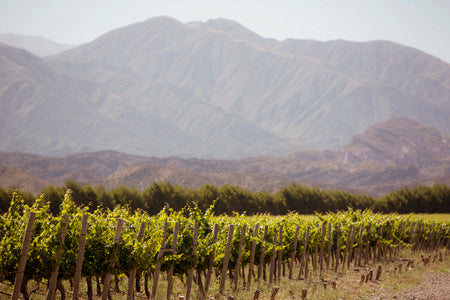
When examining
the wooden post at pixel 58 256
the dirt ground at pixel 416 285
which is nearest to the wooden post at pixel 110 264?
the wooden post at pixel 58 256

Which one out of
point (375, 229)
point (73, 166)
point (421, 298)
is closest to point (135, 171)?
point (73, 166)

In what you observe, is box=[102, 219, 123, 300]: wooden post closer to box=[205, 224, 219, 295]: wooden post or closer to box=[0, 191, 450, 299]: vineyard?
box=[0, 191, 450, 299]: vineyard

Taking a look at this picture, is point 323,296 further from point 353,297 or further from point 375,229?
point 375,229

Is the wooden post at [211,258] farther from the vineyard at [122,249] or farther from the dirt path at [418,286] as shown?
the dirt path at [418,286]

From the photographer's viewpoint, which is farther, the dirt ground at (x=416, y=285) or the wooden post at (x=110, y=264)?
the dirt ground at (x=416, y=285)

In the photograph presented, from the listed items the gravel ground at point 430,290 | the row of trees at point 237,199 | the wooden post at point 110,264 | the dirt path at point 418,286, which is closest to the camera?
the wooden post at point 110,264

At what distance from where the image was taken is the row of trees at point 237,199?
1545 inches

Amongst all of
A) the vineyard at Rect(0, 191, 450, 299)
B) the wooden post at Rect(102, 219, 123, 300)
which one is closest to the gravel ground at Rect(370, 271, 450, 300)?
the vineyard at Rect(0, 191, 450, 299)

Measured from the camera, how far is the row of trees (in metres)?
39.2

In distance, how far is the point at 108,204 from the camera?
136 ft

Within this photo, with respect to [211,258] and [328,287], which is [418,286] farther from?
[211,258]

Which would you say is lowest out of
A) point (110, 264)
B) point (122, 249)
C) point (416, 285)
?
point (416, 285)

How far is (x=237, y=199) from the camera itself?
1991 inches

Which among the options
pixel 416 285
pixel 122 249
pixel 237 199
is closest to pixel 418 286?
pixel 416 285
